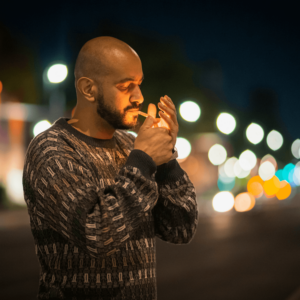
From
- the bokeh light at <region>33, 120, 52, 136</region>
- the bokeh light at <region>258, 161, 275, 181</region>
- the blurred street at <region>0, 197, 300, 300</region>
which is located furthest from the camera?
the bokeh light at <region>258, 161, 275, 181</region>

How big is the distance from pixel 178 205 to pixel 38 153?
74cm

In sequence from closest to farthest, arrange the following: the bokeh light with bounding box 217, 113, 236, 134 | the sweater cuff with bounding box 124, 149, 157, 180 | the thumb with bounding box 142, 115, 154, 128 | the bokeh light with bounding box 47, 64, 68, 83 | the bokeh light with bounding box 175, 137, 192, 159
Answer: the sweater cuff with bounding box 124, 149, 157, 180 < the thumb with bounding box 142, 115, 154, 128 < the bokeh light with bounding box 47, 64, 68, 83 < the bokeh light with bounding box 217, 113, 236, 134 < the bokeh light with bounding box 175, 137, 192, 159

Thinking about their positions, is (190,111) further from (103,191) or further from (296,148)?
(296,148)

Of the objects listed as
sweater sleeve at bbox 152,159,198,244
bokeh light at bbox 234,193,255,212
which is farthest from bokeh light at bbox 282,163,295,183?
sweater sleeve at bbox 152,159,198,244

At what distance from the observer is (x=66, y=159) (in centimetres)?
197

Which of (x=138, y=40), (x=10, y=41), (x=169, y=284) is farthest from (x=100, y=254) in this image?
(x=10, y=41)

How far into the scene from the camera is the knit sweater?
6.02 ft

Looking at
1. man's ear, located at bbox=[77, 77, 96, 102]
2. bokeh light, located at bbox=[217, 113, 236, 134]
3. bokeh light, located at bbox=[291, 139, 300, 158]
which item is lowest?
man's ear, located at bbox=[77, 77, 96, 102]

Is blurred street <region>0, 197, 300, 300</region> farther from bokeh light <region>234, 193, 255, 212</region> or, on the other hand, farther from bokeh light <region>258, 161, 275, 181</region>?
bokeh light <region>258, 161, 275, 181</region>

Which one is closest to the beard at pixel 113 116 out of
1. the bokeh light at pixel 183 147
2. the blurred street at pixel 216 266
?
the blurred street at pixel 216 266

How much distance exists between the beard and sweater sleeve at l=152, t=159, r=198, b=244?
0.29 m

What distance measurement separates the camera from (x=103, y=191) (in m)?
1.92

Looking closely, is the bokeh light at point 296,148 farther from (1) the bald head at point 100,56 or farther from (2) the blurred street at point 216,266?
(1) the bald head at point 100,56

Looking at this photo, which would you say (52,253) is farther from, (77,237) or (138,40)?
(138,40)
